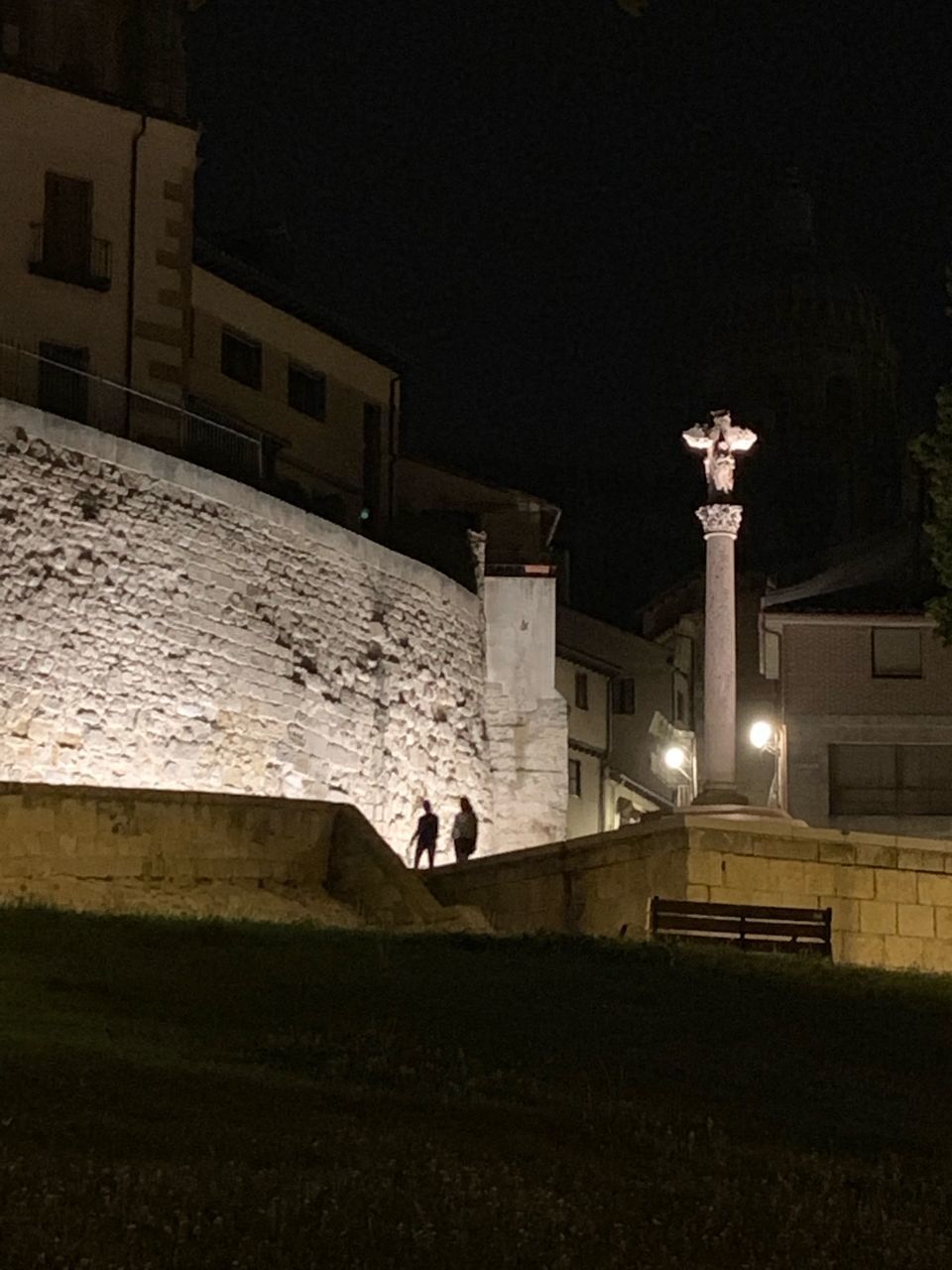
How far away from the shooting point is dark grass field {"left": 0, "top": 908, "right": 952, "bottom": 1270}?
39.1 ft

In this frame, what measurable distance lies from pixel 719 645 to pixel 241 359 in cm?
1824

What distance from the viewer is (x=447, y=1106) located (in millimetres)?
15078

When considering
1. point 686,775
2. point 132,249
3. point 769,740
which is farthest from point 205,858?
point 686,775

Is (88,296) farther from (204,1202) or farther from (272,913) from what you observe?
(204,1202)

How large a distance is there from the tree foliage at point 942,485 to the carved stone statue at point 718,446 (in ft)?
12.2

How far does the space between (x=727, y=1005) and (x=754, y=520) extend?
79862mm

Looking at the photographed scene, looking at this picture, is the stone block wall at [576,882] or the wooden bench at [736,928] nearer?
the wooden bench at [736,928]

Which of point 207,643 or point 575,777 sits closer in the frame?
point 207,643

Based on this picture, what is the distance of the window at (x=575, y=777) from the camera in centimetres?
6444

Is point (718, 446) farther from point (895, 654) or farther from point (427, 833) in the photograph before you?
point (895, 654)

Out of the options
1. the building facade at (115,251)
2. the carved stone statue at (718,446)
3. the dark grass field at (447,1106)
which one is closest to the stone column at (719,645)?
the carved stone statue at (718,446)

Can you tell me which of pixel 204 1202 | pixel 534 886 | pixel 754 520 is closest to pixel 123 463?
pixel 534 886

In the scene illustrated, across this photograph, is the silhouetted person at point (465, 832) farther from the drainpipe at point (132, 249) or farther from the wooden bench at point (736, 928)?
the wooden bench at point (736, 928)

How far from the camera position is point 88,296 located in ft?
138
